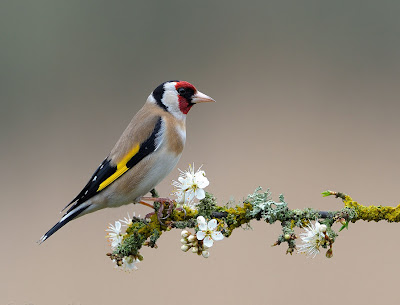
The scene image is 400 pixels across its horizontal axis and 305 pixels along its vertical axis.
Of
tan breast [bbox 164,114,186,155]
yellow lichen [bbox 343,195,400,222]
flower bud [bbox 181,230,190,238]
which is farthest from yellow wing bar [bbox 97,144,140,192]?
yellow lichen [bbox 343,195,400,222]

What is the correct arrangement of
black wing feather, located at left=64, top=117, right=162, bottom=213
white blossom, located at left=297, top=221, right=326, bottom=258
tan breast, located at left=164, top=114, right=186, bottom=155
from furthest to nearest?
tan breast, located at left=164, top=114, right=186, bottom=155, black wing feather, located at left=64, top=117, right=162, bottom=213, white blossom, located at left=297, top=221, right=326, bottom=258

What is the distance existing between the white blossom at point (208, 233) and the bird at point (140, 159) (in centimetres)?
64

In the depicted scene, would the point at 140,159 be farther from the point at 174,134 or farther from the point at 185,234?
the point at 185,234

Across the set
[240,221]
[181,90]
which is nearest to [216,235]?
[240,221]

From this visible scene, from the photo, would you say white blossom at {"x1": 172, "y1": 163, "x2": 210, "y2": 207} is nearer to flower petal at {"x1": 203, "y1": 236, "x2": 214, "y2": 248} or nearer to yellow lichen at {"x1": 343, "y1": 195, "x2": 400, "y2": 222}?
flower petal at {"x1": 203, "y1": 236, "x2": 214, "y2": 248}

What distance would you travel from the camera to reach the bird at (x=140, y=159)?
7.47 ft

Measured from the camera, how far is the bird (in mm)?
2275

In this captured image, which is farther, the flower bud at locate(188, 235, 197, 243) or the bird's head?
the bird's head

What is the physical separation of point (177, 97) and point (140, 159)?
0.99ft

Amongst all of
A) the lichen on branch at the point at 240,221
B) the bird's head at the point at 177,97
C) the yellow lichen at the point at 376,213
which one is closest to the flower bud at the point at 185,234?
the lichen on branch at the point at 240,221

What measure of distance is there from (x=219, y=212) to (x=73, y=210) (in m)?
0.67

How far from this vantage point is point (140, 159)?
233cm

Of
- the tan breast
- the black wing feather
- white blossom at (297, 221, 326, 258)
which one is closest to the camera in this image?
white blossom at (297, 221, 326, 258)

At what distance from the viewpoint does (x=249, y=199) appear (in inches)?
72.0
